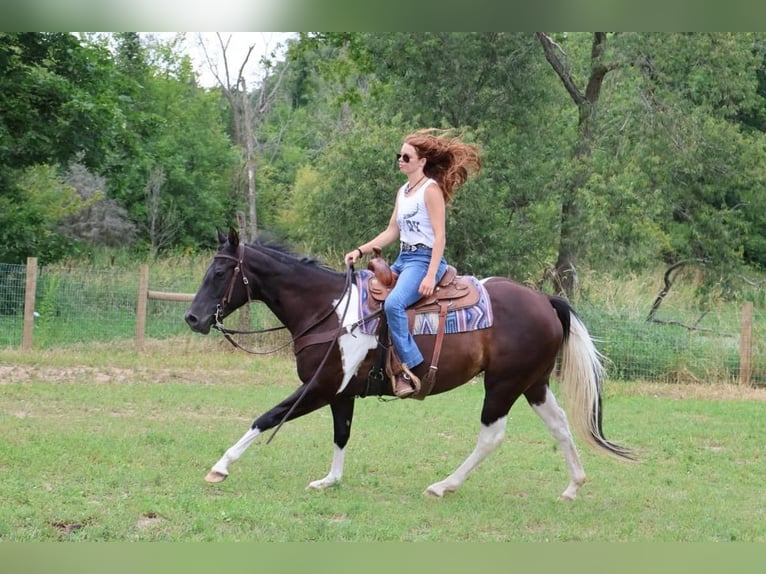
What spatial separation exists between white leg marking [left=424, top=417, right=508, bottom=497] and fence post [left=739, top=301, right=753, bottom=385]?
9014 millimetres

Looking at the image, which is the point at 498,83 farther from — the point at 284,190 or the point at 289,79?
the point at 289,79

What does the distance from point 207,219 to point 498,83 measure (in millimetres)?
15631

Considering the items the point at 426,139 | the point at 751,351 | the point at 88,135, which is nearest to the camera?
the point at 426,139

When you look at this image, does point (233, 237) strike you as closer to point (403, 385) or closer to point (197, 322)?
point (197, 322)

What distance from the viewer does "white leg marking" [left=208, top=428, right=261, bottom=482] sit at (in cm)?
611

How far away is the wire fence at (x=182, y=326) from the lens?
46.7 feet

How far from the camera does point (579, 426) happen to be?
6.60 meters

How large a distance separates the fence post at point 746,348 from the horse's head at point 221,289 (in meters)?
10.3

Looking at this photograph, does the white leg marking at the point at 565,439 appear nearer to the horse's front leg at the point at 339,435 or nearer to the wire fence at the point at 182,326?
the horse's front leg at the point at 339,435

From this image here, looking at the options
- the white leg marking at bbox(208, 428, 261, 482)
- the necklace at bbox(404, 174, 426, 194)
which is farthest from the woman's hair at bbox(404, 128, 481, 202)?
the white leg marking at bbox(208, 428, 261, 482)

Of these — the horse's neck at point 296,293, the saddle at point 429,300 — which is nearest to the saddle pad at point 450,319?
the saddle at point 429,300

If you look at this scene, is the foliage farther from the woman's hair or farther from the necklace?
the necklace

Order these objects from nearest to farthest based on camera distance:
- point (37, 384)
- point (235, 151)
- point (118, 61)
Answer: point (37, 384) → point (118, 61) → point (235, 151)

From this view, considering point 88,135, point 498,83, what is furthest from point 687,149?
point 88,135
